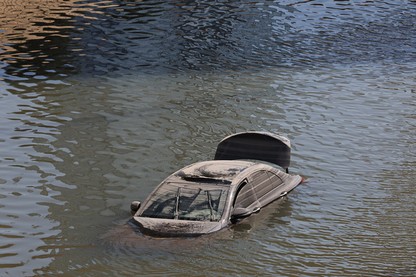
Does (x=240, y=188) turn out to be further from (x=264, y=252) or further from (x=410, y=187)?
(x=410, y=187)

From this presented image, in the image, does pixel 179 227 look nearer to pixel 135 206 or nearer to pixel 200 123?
pixel 135 206

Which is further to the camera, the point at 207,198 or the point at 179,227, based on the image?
the point at 207,198

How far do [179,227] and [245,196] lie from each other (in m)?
1.83

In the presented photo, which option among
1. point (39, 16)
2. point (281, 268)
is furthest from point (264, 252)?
point (39, 16)

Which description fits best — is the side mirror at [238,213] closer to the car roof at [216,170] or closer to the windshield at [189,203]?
the windshield at [189,203]

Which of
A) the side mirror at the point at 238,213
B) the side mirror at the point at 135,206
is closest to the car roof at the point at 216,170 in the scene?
the side mirror at the point at 238,213

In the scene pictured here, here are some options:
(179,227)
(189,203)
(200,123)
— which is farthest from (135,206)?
(200,123)

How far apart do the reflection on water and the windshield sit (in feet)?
1.91

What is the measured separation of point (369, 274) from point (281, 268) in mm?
1627

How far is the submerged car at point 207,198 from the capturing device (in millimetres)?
17375

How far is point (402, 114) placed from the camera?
1115 inches

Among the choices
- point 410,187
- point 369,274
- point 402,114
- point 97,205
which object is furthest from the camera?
point 402,114

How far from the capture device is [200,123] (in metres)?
27.2

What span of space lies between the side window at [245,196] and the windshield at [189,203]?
37 centimetres
